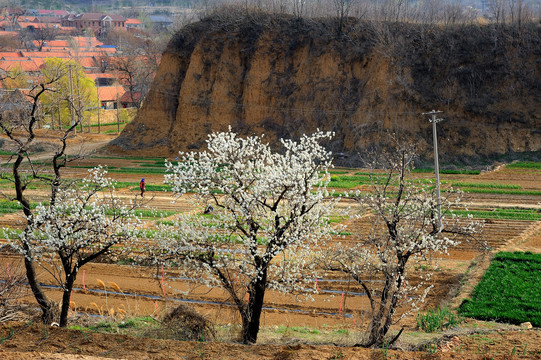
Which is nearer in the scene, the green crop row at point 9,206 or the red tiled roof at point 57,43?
the green crop row at point 9,206

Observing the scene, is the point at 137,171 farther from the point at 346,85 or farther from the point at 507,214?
the point at 507,214

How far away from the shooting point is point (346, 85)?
52.1 m

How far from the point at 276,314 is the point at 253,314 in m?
4.81

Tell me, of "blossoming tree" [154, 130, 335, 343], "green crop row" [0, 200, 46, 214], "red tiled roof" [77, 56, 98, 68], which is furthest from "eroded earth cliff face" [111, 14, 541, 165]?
"red tiled roof" [77, 56, 98, 68]

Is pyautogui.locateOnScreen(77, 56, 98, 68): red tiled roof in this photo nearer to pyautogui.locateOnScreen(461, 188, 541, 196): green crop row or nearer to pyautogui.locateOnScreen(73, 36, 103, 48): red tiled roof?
pyautogui.locateOnScreen(73, 36, 103, 48): red tiled roof

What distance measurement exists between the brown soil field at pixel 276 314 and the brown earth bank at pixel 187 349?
0.07 feet

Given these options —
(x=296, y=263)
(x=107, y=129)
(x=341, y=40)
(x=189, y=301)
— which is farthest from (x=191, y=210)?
(x=107, y=129)

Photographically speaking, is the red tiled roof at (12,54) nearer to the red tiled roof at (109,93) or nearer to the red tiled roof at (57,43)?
the red tiled roof at (57,43)

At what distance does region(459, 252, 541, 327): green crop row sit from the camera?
18.9 m

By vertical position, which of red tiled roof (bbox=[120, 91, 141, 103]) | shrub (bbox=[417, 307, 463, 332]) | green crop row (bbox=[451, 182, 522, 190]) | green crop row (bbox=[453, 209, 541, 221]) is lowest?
shrub (bbox=[417, 307, 463, 332])

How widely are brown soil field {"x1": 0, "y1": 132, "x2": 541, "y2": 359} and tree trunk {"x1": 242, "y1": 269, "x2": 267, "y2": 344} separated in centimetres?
45

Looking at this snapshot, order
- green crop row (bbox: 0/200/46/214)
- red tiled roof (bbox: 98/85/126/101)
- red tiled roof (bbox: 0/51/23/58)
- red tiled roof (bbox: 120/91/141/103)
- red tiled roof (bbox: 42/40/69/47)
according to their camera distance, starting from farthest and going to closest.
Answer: red tiled roof (bbox: 42/40/69/47), red tiled roof (bbox: 0/51/23/58), red tiled roof (bbox: 98/85/126/101), red tiled roof (bbox: 120/91/141/103), green crop row (bbox: 0/200/46/214)

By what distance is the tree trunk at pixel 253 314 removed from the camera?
15.6 metres

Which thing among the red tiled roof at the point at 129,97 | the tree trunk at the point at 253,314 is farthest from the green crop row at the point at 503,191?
the red tiled roof at the point at 129,97
